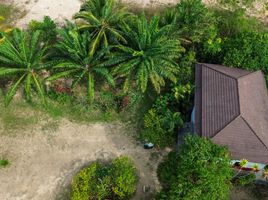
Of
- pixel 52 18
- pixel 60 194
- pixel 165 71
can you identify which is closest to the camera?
pixel 60 194

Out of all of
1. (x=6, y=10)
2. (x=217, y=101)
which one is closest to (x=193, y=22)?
(x=217, y=101)

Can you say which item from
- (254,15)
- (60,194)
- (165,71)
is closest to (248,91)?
(165,71)

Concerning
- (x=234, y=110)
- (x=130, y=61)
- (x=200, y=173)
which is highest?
(x=130, y=61)

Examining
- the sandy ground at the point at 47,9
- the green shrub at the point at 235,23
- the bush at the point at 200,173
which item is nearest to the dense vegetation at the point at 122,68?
the green shrub at the point at 235,23

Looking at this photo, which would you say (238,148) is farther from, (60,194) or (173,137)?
(60,194)

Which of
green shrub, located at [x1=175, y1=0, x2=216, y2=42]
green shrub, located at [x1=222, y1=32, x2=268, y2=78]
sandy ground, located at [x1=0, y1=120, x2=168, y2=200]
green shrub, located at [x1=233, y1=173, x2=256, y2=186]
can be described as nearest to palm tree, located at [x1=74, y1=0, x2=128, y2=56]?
green shrub, located at [x1=175, y1=0, x2=216, y2=42]

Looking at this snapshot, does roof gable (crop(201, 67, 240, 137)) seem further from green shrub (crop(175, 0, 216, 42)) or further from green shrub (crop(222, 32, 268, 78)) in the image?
green shrub (crop(175, 0, 216, 42))

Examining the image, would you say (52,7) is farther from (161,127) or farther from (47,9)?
(161,127)

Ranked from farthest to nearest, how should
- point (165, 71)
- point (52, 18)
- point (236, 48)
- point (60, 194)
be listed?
point (52, 18) < point (236, 48) < point (165, 71) < point (60, 194)
